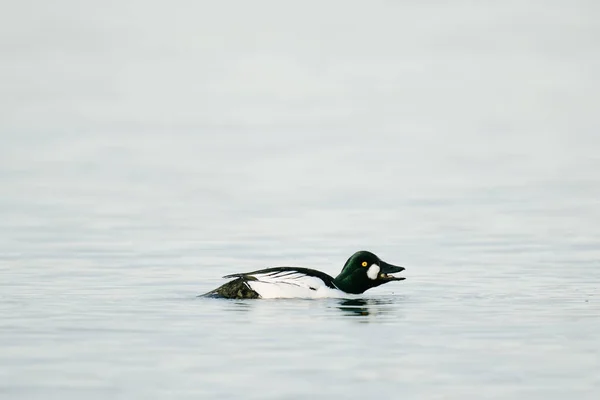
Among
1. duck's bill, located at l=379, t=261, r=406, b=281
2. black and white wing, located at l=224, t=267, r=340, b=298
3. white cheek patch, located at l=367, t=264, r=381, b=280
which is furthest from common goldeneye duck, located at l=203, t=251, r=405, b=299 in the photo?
white cheek patch, located at l=367, t=264, r=381, b=280

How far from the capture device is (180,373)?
36.3ft

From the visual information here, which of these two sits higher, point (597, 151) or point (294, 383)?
point (597, 151)

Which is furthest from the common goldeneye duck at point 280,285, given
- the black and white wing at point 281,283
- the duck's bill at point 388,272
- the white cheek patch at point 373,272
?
the white cheek patch at point 373,272

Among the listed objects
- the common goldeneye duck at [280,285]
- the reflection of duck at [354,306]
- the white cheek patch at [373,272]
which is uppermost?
the white cheek patch at [373,272]

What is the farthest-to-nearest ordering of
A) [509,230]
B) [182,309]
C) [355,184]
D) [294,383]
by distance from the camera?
[355,184] → [509,230] → [182,309] → [294,383]

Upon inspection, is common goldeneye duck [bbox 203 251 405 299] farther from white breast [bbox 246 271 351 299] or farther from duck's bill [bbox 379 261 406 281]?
duck's bill [bbox 379 261 406 281]

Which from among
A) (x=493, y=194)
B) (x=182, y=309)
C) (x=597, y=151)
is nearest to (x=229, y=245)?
(x=182, y=309)

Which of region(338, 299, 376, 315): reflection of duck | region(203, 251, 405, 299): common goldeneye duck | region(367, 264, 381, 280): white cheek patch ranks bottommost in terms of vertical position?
region(338, 299, 376, 315): reflection of duck

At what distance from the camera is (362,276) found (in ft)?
56.7

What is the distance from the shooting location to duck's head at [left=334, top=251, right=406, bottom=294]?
56.6 ft

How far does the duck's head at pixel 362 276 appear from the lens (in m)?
17.2

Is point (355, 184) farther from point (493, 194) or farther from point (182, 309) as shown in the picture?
point (182, 309)

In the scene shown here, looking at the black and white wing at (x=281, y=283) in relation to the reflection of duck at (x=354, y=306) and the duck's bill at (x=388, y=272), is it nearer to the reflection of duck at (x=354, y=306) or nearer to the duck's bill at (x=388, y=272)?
the reflection of duck at (x=354, y=306)

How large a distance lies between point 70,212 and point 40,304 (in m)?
10.3
